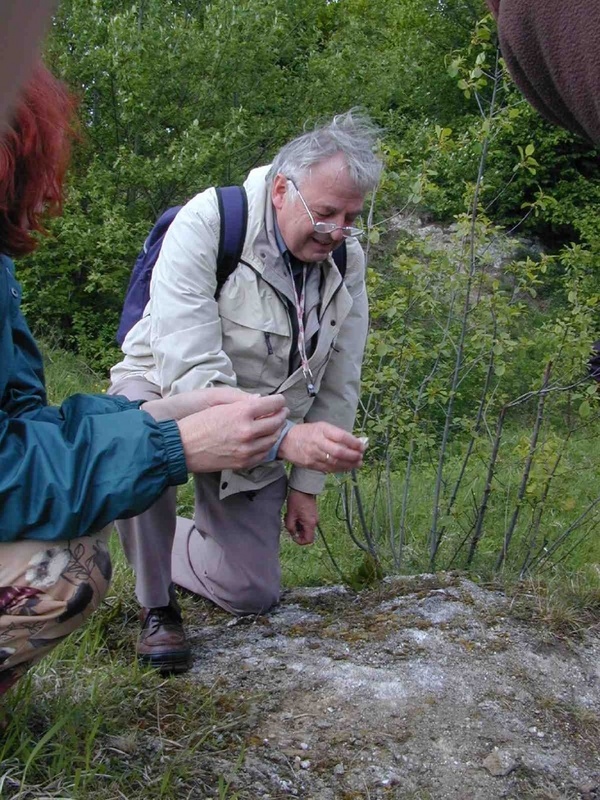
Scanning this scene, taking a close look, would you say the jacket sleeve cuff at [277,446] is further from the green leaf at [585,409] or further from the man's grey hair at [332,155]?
the green leaf at [585,409]

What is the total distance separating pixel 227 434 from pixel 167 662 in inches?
41.1

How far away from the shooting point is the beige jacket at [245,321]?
2947 mm

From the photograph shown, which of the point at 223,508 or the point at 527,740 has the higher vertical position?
the point at 223,508

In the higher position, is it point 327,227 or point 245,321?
point 327,227

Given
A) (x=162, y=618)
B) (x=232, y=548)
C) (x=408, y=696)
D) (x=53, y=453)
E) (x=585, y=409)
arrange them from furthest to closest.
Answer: (x=585, y=409) → (x=232, y=548) → (x=162, y=618) → (x=408, y=696) → (x=53, y=453)

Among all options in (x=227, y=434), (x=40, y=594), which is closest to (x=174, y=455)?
(x=227, y=434)

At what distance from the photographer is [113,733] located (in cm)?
231

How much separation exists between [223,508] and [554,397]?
69.5 inches

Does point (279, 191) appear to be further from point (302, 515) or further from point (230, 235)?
point (302, 515)

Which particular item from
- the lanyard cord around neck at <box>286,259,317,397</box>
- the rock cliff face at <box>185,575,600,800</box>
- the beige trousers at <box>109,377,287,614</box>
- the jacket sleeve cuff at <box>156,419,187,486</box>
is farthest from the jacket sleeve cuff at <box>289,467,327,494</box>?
the jacket sleeve cuff at <box>156,419,187,486</box>

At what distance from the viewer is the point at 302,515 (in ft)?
11.3

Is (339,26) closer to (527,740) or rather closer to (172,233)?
(172,233)

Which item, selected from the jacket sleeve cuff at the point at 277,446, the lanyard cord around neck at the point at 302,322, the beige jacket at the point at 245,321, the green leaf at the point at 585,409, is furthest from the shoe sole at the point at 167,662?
the green leaf at the point at 585,409

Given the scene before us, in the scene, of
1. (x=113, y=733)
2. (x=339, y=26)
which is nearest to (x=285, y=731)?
(x=113, y=733)
